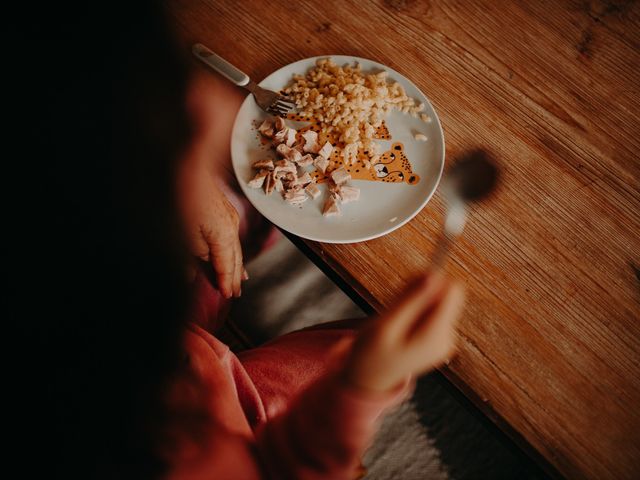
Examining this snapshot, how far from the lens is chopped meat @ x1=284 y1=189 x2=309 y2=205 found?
73 cm

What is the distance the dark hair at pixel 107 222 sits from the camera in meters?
0.28

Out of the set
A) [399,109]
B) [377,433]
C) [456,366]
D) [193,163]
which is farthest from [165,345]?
[377,433]

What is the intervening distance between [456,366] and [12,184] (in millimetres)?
599

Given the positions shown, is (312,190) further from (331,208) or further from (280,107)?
(280,107)

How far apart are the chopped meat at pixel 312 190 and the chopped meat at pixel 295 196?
0.01 m

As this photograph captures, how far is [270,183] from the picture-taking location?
0.74 m

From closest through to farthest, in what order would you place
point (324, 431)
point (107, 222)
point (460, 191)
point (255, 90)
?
point (107, 222), point (324, 431), point (460, 191), point (255, 90)

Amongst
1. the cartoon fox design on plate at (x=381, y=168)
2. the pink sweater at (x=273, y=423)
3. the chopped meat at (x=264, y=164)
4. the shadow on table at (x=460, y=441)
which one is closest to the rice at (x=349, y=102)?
the cartoon fox design on plate at (x=381, y=168)

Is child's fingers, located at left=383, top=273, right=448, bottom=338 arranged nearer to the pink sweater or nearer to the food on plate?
the pink sweater

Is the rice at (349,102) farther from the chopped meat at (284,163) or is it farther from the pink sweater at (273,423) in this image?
the pink sweater at (273,423)

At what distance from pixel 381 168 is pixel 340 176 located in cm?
9

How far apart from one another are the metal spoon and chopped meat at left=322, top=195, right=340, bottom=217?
0.60ft

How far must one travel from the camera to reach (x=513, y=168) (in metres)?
0.78

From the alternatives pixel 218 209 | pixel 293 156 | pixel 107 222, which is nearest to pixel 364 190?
pixel 293 156
